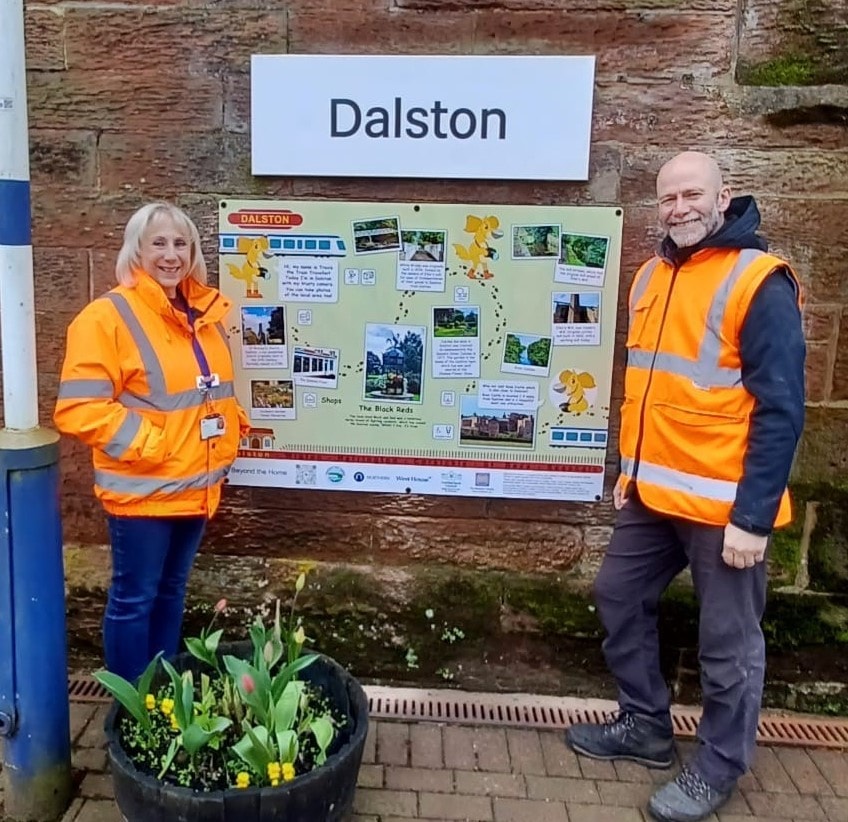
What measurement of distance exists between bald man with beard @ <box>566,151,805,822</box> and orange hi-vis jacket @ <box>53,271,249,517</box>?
55.6 inches

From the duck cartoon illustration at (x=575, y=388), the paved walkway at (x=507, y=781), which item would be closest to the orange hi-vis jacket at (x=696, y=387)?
the duck cartoon illustration at (x=575, y=388)

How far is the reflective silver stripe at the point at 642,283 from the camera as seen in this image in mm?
3057

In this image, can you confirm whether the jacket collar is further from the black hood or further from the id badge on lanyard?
the black hood

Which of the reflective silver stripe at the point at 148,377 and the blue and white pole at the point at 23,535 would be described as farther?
the reflective silver stripe at the point at 148,377

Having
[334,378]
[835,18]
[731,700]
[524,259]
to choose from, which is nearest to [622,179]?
[524,259]

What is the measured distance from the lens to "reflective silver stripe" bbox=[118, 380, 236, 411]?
2.86m

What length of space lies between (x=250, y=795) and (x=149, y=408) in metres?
1.21

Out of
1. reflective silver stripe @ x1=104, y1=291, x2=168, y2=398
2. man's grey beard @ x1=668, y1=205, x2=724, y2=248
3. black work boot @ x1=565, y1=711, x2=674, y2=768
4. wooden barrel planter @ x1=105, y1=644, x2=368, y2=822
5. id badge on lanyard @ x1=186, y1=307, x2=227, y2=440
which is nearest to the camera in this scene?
wooden barrel planter @ x1=105, y1=644, x2=368, y2=822

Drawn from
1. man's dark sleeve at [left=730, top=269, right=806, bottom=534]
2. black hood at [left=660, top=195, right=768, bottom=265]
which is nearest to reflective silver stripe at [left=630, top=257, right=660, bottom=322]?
black hood at [left=660, top=195, right=768, bottom=265]

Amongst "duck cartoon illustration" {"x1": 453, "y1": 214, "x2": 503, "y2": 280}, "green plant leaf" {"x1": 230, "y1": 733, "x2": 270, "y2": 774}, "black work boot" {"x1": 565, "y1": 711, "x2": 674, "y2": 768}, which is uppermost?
"duck cartoon illustration" {"x1": 453, "y1": 214, "x2": 503, "y2": 280}

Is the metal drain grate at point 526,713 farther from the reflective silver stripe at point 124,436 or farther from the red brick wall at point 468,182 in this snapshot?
the reflective silver stripe at point 124,436

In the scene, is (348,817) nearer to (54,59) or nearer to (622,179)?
(622,179)

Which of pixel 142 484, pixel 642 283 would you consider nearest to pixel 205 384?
pixel 142 484

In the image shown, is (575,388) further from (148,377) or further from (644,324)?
(148,377)
